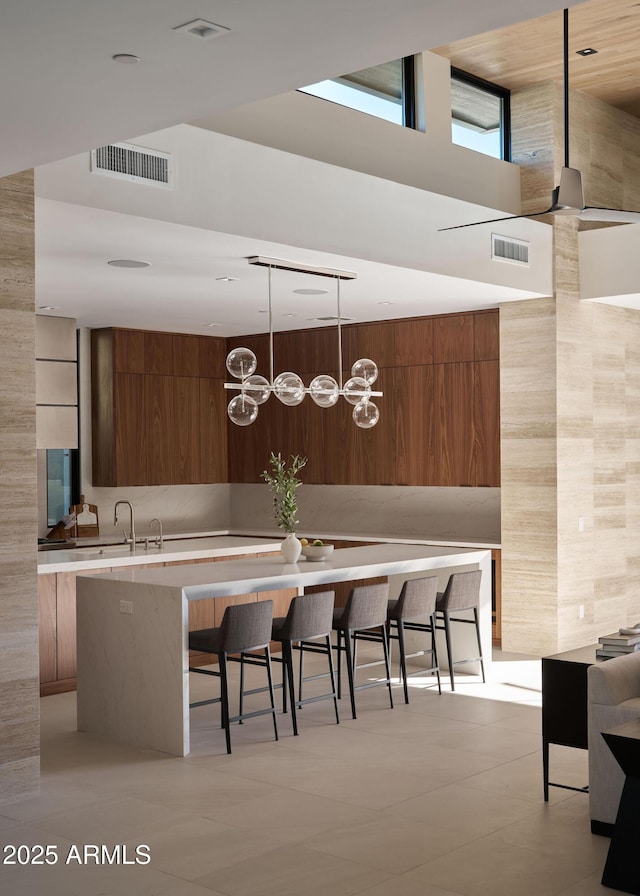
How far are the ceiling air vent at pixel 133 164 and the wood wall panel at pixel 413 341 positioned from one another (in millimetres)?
4655

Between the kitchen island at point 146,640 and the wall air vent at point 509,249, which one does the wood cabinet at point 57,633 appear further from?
the wall air vent at point 509,249

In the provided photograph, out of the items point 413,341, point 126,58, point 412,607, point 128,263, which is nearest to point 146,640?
point 412,607

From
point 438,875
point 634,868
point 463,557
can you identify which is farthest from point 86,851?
point 463,557

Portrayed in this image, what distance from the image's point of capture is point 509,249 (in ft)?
26.7

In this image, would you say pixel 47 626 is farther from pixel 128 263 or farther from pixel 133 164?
pixel 133 164

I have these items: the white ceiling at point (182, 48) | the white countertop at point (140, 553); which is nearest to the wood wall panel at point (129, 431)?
the white countertop at point (140, 553)

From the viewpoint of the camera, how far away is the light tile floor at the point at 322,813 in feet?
13.3

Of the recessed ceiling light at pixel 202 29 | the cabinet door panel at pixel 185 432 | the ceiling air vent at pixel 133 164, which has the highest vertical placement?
the ceiling air vent at pixel 133 164

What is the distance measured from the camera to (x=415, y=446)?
9836 millimetres

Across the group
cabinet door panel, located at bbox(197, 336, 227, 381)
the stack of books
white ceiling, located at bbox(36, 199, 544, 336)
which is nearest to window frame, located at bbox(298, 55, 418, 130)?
white ceiling, located at bbox(36, 199, 544, 336)

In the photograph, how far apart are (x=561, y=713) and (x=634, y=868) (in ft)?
3.62

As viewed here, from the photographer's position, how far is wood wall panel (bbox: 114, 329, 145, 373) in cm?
1009

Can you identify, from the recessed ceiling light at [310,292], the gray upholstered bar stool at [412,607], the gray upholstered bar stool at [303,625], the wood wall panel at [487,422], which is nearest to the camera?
the gray upholstered bar stool at [303,625]

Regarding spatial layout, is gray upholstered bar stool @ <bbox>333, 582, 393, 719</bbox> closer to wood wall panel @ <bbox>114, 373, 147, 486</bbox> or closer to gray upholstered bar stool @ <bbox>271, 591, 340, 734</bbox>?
gray upholstered bar stool @ <bbox>271, 591, 340, 734</bbox>
